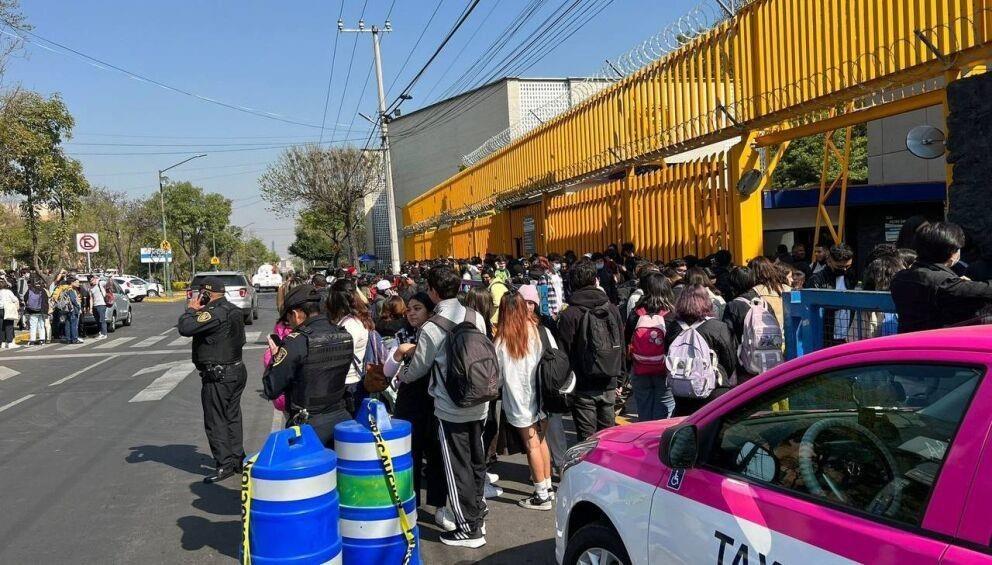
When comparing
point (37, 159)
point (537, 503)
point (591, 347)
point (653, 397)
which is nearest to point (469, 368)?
point (591, 347)

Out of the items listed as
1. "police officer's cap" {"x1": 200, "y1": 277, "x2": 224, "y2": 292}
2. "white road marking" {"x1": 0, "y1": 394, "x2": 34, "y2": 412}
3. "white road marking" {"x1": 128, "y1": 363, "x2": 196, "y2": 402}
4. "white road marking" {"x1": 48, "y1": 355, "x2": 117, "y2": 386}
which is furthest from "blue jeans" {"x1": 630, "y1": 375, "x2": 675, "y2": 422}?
"white road marking" {"x1": 48, "y1": 355, "x2": 117, "y2": 386}

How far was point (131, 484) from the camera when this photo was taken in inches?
254

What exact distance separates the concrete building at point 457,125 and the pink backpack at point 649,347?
18.9 metres

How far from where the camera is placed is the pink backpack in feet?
19.1

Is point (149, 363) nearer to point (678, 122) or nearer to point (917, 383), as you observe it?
point (678, 122)

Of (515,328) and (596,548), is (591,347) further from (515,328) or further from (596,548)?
(596,548)

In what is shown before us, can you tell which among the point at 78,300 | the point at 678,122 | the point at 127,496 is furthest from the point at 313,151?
the point at 127,496

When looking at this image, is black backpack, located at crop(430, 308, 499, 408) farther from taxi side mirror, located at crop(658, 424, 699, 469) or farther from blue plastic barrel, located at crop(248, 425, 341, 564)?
taxi side mirror, located at crop(658, 424, 699, 469)

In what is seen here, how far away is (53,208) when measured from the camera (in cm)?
2578

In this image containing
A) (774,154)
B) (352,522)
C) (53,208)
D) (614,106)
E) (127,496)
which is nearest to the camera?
(352,522)

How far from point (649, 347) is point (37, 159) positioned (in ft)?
79.2

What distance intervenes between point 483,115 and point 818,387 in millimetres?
37393

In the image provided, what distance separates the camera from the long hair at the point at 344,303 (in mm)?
5570

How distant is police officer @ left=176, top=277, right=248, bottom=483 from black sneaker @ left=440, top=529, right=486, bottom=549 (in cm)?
261
